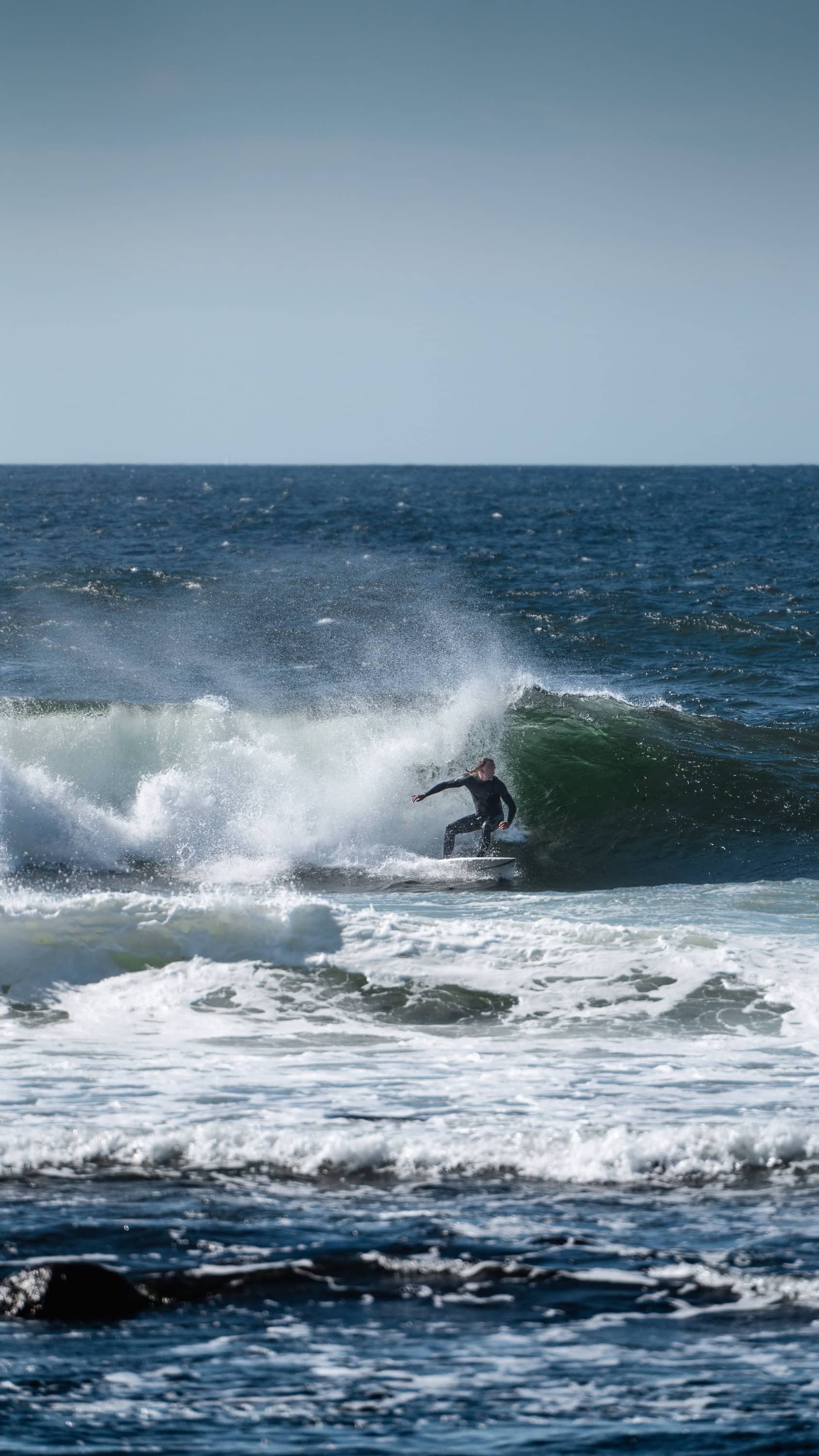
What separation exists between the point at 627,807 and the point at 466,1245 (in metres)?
12.6

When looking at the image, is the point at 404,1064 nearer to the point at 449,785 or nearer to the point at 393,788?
the point at 449,785

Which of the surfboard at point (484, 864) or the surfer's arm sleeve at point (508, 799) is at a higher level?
the surfer's arm sleeve at point (508, 799)

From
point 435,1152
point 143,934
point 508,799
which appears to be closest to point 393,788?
point 508,799

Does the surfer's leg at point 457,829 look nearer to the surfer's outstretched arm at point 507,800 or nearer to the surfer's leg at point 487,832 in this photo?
the surfer's leg at point 487,832

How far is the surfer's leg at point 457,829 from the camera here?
16.0 metres

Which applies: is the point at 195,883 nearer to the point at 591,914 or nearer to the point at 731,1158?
the point at 591,914

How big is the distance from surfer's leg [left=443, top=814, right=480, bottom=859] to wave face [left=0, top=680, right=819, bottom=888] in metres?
0.36

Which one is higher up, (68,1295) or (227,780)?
(227,780)

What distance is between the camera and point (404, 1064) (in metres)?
8.78

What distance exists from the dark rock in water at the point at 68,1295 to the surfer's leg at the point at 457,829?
10342mm

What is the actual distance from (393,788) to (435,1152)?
11328mm

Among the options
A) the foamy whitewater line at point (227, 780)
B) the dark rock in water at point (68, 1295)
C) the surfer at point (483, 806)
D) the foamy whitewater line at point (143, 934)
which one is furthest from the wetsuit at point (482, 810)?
the dark rock in water at point (68, 1295)

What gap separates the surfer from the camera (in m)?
16.1

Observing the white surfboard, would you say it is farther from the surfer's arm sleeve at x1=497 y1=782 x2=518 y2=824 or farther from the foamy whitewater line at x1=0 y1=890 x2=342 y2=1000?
the foamy whitewater line at x1=0 y1=890 x2=342 y2=1000
